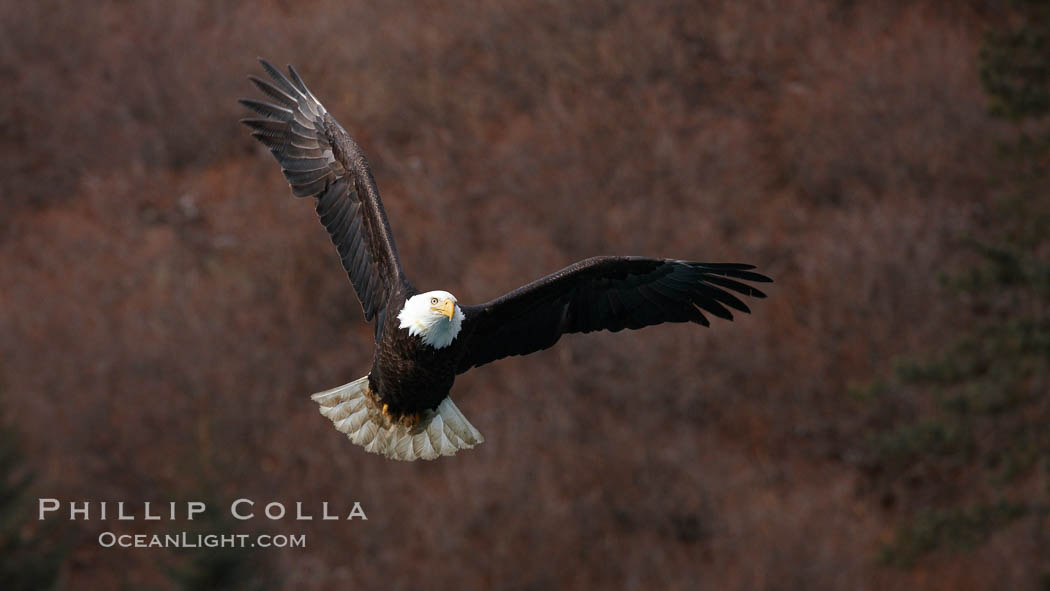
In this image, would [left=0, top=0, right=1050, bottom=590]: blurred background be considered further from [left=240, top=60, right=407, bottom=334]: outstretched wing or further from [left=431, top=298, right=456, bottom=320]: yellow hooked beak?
[left=431, top=298, right=456, bottom=320]: yellow hooked beak

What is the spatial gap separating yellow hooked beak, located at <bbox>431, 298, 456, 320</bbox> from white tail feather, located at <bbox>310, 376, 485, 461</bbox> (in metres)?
1.15

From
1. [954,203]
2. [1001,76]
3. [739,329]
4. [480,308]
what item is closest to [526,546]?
[739,329]

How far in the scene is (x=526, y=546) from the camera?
22.9 m

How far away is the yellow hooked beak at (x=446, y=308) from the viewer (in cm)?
701

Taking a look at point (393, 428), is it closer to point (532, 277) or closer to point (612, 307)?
point (612, 307)

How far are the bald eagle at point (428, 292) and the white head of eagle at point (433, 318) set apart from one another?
0.61ft

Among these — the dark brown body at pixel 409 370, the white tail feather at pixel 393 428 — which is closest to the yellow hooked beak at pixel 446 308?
the dark brown body at pixel 409 370

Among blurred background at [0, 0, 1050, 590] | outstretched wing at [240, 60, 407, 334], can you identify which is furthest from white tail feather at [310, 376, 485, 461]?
blurred background at [0, 0, 1050, 590]

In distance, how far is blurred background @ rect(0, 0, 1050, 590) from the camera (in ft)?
73.9

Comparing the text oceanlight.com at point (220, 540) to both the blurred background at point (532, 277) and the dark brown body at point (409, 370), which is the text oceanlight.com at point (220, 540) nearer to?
the blurred background at point (532, 277)

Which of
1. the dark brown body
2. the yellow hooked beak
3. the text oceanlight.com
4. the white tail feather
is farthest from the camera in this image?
the text oceanlight.com

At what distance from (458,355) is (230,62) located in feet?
83.5

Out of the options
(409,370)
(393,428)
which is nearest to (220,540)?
(393,428)

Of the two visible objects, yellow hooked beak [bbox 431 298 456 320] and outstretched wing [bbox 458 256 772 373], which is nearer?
yellow hooked beak [bbox 431 298 456 320]
